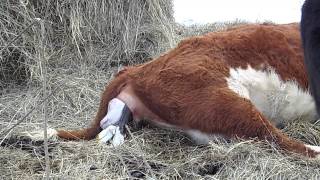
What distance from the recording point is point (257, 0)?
7.65 metres

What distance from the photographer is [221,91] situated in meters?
3.03

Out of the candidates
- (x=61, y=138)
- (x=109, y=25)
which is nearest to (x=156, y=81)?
(x=61, y=138)

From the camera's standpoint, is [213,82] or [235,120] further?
[213,82]

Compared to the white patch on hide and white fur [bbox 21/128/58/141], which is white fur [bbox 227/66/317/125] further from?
white fur [bbox 21/128/58/141]

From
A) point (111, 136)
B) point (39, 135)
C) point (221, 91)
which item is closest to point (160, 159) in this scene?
point (111, 136)

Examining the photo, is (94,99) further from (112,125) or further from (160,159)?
(160,159)

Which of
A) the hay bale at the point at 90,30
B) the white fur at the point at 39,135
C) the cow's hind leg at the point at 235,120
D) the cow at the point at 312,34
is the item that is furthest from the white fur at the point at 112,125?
the cow at the point at 312,34

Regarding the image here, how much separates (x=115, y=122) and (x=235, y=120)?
2.10 ft

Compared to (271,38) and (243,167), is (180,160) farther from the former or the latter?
(271,38)

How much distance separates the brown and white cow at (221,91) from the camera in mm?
2955

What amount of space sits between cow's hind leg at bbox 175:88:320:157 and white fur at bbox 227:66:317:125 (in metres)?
0.26

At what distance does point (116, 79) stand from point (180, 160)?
0.65 metres

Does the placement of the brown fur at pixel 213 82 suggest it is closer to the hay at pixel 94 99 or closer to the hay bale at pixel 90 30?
Answer: the hay at pixel 94 99

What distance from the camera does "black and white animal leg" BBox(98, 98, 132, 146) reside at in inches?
125
